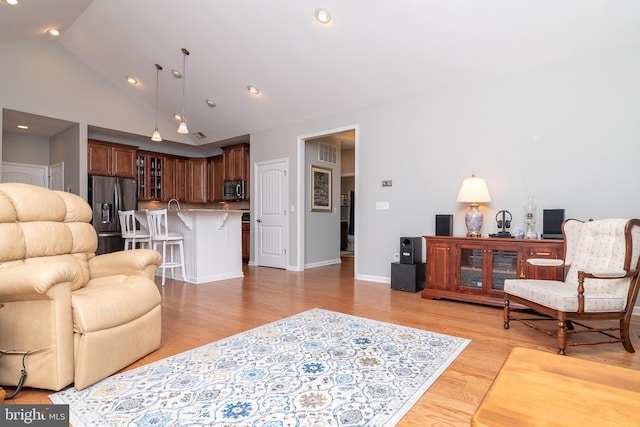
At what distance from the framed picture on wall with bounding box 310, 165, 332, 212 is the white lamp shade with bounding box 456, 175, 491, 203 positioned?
293cm

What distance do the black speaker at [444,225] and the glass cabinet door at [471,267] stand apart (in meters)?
0.33

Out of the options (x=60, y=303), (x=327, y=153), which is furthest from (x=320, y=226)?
(x=60, y=303)

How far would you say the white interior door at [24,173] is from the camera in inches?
251

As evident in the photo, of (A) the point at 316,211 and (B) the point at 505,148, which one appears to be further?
(A) the point at 316,211

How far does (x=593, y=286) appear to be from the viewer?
272cm

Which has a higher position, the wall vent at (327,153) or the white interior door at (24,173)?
the wall vent at (327,153)

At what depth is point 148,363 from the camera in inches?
85.8

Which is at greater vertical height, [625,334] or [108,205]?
[108,205]

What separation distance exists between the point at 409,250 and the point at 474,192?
106 cm

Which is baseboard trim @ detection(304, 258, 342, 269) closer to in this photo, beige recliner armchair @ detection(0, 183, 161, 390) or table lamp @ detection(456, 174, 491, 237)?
table lamp @ detection(456, 174, 491, 237)

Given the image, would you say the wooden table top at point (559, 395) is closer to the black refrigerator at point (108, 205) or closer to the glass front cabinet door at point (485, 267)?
the glass front cabinet door at point (485, 267)

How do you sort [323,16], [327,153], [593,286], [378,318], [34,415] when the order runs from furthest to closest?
[327,153] → [323,16] → [378,318] → [593,286] → [34,415]

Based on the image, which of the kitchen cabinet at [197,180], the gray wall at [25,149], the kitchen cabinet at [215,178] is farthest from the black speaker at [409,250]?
the gray wall at [25,149]

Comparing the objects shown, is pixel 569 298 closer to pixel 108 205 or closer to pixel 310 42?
pixel 310 42
